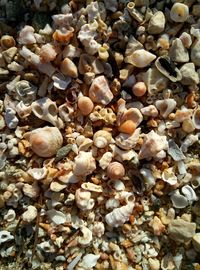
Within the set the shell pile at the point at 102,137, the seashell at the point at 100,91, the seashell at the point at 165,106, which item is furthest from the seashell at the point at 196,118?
the seashell at the point at 100,91

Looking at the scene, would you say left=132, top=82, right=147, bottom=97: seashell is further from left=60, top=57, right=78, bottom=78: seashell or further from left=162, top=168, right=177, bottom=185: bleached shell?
left=162, top=168, right=177, bottom=185: bleached shell

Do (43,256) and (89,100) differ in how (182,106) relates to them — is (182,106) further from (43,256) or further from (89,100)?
(43,256)

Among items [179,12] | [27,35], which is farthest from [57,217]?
[179,12]

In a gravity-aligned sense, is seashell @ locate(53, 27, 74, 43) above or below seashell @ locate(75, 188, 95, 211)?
above

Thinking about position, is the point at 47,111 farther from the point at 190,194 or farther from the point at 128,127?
the point at 190,194

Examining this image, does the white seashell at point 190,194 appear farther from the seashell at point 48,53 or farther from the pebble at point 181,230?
the seashell at point 48,53

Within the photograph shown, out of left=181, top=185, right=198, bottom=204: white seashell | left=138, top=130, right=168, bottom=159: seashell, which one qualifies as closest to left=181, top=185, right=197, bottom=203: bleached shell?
left=181, top=185, right=198, bottom=204: white seashell

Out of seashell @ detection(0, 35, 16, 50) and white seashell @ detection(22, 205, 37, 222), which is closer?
white seashell @ detection(22, 205, 37, 222)
